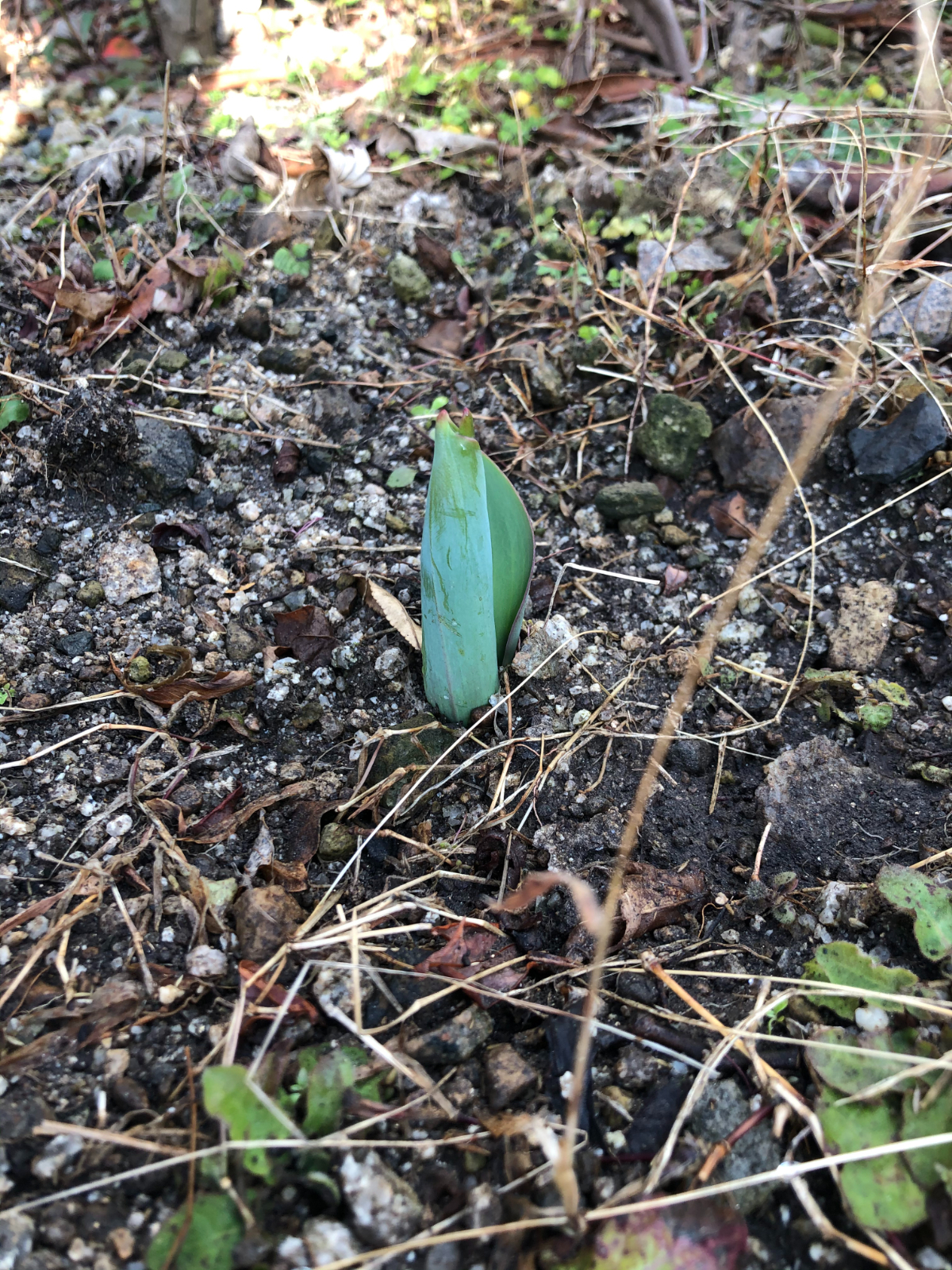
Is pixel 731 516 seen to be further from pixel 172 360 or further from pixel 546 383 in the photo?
pixel 172 360

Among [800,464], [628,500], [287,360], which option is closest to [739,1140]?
[628,500]

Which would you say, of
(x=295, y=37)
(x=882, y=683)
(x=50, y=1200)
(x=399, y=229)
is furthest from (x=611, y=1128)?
(x=295, y=37)

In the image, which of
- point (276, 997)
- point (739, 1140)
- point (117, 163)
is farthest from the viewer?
point (117, 163)

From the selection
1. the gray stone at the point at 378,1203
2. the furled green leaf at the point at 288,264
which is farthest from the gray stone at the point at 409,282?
the gray stone at the point at 378,1203

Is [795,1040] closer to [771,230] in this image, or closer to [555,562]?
[555,562]

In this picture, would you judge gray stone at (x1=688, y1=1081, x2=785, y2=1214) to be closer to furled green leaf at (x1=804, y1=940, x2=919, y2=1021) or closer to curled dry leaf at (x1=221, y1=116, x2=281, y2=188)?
furled green leaf at (x1=804, y1=940, x2=919, y2=1021)

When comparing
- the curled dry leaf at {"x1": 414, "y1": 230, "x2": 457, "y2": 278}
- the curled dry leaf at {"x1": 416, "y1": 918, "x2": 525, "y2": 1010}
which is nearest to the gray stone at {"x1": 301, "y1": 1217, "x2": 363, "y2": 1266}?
the curled dry leaf at {"x1": 416, "y1": 918, "x2": 525, "y2": 1010}

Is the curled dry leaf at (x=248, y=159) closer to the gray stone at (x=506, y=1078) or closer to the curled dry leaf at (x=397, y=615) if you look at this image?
the curled dry leaf at (x=397, y=615)

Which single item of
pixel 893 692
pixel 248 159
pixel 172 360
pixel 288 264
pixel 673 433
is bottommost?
pixel 893 692
